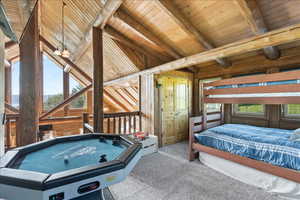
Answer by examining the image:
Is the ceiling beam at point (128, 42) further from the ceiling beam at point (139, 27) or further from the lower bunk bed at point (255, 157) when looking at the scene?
the lower bunk bed at point (255, 157)

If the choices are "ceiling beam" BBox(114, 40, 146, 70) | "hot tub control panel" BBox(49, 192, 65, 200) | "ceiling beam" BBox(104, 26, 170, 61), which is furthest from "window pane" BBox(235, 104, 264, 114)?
"hot tub control panel" BBox(49, 192, 65, 200)

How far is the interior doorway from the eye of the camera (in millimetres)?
3883

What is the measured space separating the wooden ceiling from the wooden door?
72 cm

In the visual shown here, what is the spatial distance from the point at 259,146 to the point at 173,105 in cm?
234

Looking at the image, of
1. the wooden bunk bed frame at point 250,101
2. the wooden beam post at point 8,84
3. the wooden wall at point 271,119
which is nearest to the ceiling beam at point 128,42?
the wooden bunk bed frame at point 250,101

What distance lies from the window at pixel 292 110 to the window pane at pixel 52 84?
845 centimetres

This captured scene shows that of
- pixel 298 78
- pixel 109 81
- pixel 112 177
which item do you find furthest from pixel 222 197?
pixel 109 81

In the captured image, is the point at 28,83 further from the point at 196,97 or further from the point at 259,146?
the point at 196,97

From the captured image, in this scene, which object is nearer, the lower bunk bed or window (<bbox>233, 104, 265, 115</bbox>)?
the lower bunk bed

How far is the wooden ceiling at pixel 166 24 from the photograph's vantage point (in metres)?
2.21

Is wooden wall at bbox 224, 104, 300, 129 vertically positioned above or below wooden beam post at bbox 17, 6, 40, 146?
below

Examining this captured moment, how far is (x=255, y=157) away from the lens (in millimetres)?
2092

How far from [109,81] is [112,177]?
5295 millimetres

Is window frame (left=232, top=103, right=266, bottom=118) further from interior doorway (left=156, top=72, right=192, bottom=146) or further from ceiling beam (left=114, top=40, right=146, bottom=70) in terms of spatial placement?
ceiling beam (left=114, top=40, right=146, bottom=70)
